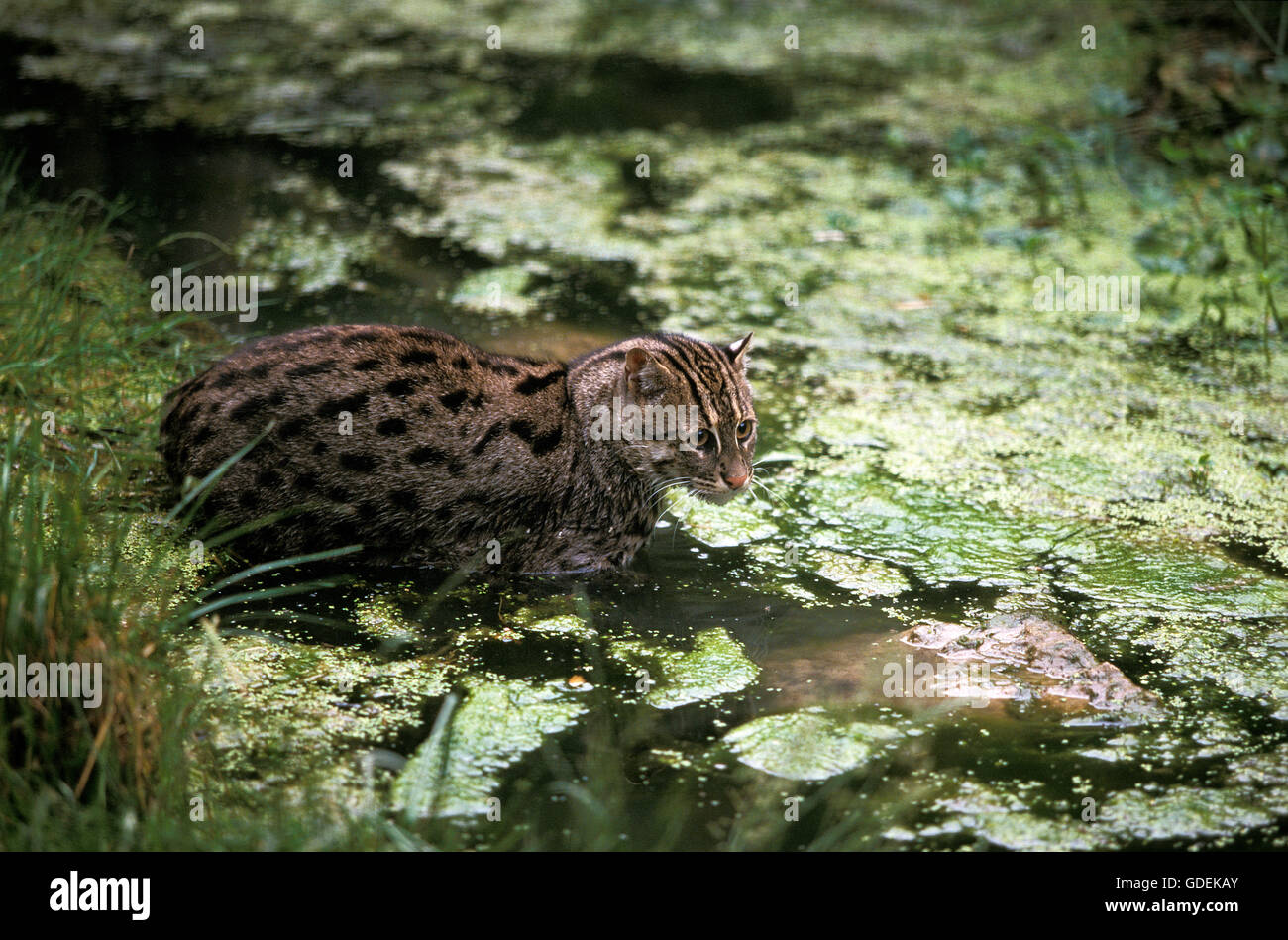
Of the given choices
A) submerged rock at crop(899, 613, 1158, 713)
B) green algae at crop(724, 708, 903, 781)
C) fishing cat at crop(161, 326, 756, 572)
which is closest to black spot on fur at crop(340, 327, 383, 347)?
fishing cat at crop(161, 326, 756, 572)

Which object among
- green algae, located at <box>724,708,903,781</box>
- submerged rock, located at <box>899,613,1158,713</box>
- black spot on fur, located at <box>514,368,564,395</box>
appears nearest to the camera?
green algae, located at <box>724,708,903,781</box>

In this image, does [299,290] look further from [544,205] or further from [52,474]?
[52,474]

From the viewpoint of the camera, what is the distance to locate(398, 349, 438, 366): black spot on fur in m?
4.88

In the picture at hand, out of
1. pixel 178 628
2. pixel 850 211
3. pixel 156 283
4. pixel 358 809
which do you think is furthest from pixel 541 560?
pixel 850 211

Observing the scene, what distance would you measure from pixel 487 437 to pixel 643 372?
1.96 feet

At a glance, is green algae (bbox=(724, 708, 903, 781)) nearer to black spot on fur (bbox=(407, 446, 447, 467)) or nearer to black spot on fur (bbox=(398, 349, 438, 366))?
black spot on fur (bbox=(407, 446, 447, 467))

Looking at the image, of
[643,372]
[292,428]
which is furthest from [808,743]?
[292,428]

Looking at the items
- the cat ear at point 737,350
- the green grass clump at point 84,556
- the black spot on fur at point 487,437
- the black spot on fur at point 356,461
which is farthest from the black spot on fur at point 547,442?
the green grass clump at point 84,556

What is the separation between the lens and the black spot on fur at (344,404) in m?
4.72

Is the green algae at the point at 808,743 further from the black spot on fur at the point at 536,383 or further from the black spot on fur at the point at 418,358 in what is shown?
the black spot on fur at the point at 418,358

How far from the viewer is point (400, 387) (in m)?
4.80

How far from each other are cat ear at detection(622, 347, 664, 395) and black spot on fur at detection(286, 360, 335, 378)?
1035mm
